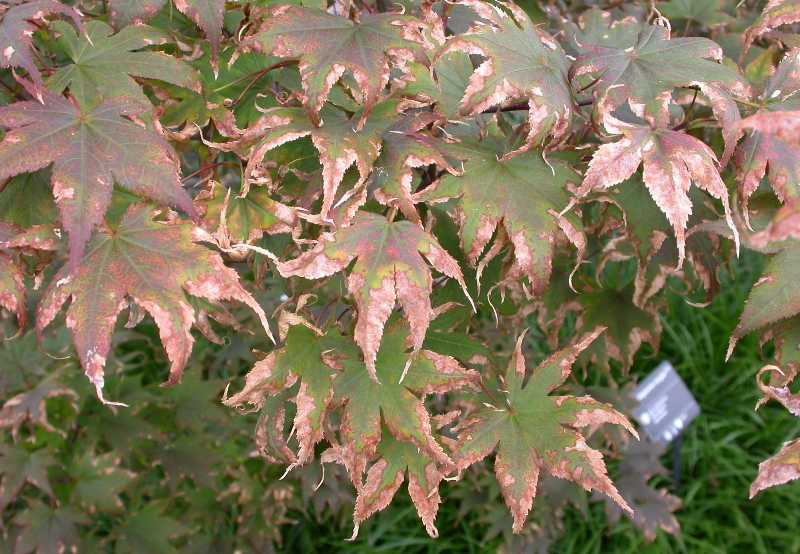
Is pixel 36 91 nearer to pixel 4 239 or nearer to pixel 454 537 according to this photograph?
pixel 4 239

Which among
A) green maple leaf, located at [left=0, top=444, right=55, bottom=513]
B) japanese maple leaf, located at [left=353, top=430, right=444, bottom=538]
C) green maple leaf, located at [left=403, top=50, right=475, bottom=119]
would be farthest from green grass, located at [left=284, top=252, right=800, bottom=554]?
green maple leaf, located at [left=403, top=50, right=475, bottom=119]

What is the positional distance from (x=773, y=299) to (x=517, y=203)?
346 mm

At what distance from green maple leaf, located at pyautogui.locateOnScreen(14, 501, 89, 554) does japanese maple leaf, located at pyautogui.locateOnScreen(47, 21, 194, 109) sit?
117 cm

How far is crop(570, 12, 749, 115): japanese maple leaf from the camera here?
108 cm

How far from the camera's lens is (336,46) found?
1071mm

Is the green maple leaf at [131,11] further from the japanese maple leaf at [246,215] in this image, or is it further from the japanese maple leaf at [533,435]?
the japanese maple leaf at [533,435]

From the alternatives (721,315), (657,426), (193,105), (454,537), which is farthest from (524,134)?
(721,315)

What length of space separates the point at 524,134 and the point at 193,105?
0.48 m

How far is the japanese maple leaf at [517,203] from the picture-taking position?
1.06 metres

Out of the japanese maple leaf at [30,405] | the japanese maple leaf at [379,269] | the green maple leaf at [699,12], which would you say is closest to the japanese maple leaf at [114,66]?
the japanese maple leaf at [379,269]

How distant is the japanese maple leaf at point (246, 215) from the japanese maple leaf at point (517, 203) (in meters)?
0.19

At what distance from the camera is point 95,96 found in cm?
111

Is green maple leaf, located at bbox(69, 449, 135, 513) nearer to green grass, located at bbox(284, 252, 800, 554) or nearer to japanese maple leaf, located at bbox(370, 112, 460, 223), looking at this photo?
green grass, located at bbox(284, 252, 800, 554)

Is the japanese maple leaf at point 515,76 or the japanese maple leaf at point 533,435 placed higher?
the japanese maple leaf at point 515,76
